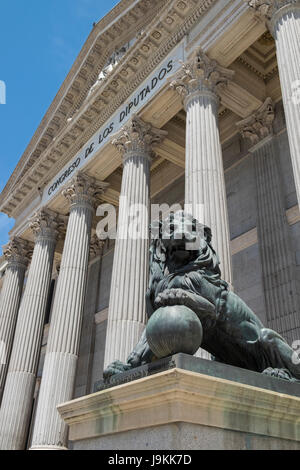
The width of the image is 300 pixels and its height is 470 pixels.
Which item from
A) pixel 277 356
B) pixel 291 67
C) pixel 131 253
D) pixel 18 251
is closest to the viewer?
pixel 277 356

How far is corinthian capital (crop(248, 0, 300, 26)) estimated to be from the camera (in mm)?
11841

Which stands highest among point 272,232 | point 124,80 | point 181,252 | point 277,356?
point 124,80

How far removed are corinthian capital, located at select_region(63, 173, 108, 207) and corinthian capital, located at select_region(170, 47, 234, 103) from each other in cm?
710

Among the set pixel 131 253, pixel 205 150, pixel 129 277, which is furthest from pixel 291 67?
pixel 129 277

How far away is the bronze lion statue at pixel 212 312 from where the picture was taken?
14.7 feet

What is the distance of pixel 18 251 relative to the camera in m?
26.0

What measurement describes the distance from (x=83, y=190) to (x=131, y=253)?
6611 millimetres

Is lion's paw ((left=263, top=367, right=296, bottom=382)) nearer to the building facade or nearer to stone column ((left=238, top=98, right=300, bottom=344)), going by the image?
the building facade

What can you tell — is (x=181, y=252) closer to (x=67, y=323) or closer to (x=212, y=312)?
(x=212, y=312)

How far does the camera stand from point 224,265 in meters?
11.4

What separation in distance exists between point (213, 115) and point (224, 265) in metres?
5.27

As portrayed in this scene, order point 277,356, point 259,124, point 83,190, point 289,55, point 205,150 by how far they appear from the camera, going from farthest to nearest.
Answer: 1. point 83,190
2. point 259,124
3. point 205,150
4. point 289,55
5. point 277,356

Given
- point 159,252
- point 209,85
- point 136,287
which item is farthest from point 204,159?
point 159,252
